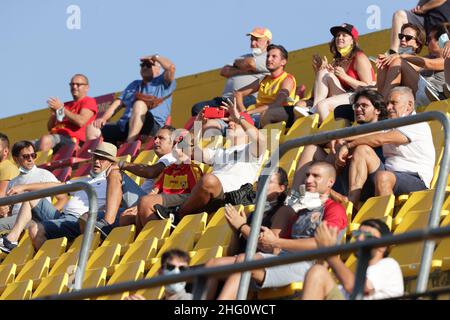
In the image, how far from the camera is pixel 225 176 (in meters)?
11.4

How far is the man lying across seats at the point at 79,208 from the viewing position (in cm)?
1213

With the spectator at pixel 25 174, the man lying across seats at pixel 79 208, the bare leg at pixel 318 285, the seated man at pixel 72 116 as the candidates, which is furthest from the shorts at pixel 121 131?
the bare leg at pixel 318 285

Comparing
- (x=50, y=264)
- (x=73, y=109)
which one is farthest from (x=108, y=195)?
(x=73, y=109)

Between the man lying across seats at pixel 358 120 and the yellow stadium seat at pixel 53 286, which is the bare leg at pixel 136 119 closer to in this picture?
the yellow stadium seat at pixel 53 286

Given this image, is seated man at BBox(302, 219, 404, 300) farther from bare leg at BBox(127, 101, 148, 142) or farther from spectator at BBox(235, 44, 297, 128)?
bare leg at BBox(127, 101, 148, 142)

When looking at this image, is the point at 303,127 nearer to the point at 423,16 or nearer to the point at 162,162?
the point at 162,162

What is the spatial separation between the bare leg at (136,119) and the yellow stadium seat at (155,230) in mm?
3323

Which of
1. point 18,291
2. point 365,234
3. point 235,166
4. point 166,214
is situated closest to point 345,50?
point 235,166

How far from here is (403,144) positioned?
10305 millimetres

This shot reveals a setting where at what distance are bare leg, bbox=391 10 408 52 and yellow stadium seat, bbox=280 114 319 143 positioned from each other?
1011 millimetres

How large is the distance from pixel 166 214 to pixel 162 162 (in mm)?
1085

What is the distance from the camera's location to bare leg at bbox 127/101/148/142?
48.1 feet
